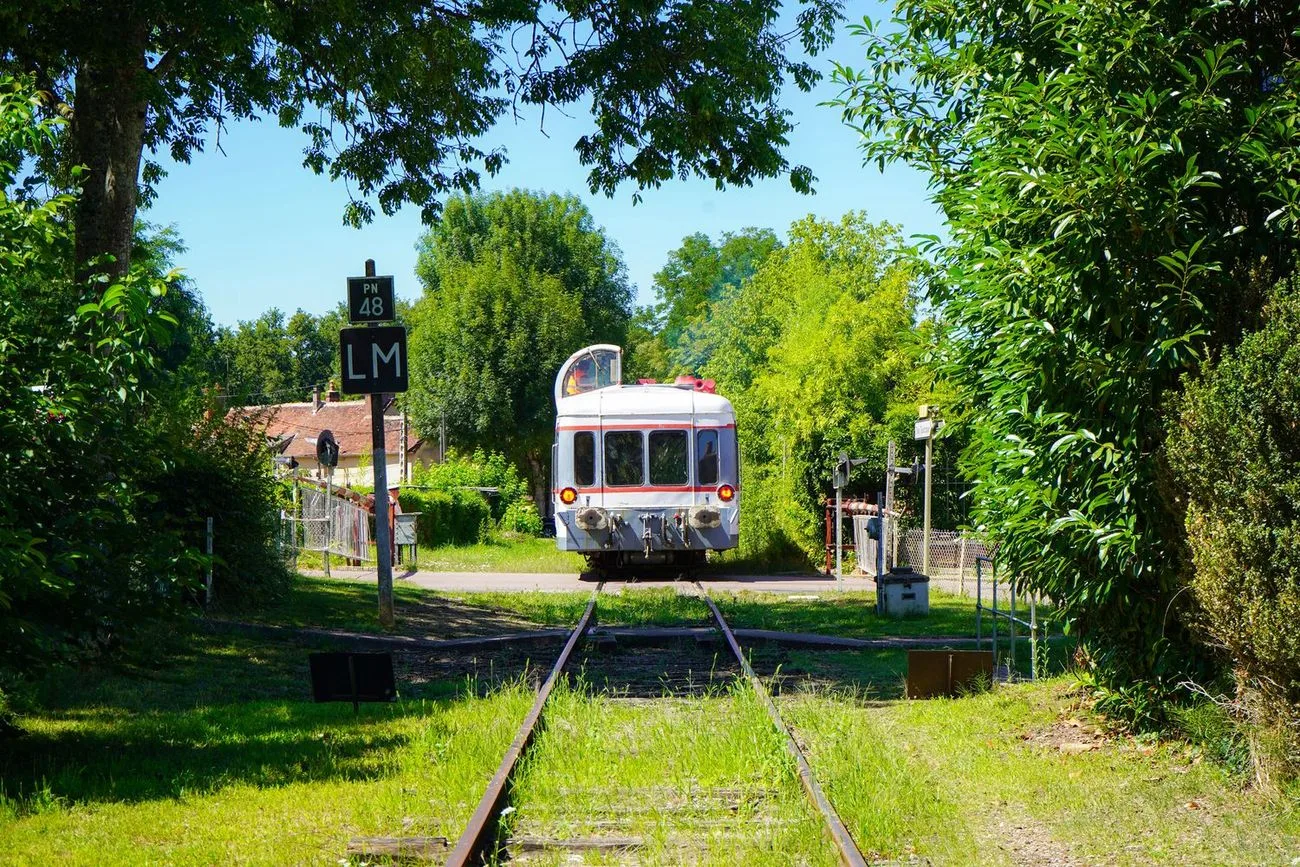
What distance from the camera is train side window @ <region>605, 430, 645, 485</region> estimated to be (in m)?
23.8

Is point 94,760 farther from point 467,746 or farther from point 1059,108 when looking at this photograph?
point 1059,108

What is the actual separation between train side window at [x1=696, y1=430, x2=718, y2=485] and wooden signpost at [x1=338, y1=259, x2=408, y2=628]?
9263mm

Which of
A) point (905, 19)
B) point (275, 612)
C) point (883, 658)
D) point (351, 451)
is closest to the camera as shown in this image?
point (905, 19)

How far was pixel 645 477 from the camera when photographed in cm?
2373

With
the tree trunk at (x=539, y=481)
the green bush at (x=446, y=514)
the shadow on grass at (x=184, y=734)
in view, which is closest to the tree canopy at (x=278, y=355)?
the tree trunk at (x=539, y=481)

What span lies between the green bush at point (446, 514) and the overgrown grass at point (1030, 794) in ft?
86.6

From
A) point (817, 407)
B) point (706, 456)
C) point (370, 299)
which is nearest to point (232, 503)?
point (370, 299)

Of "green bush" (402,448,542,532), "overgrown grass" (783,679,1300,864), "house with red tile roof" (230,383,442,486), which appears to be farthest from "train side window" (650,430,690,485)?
"house with red tile roof" (230,383,442,486)

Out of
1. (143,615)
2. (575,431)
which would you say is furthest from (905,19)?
(575,431)

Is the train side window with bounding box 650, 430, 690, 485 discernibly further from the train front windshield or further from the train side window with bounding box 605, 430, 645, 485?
the train front windshield

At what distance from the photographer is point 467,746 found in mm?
7809

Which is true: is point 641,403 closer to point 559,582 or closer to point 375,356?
point 559,582

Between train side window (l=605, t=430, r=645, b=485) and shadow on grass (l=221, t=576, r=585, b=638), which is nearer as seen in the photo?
shadow on grass (l=221, t=576, r=585, b=638)

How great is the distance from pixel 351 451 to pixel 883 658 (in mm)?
62879
